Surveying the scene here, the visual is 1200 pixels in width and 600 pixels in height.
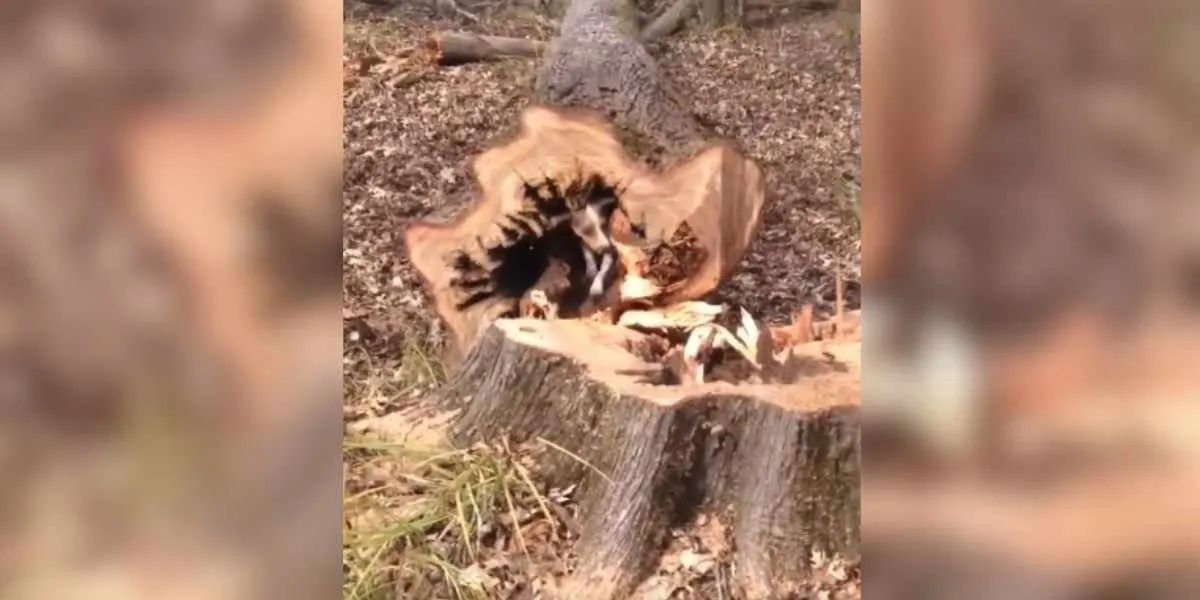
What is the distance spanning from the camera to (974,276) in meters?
1.71

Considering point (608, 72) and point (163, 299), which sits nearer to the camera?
point (163, 299)

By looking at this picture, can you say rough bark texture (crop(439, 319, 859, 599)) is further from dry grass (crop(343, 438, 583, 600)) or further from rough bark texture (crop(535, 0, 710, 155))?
rough bark texture (crop(535, 0, 710, 155))

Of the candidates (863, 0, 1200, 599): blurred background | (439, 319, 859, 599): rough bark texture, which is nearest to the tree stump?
(439, 319, 859, 599): rough bark texture

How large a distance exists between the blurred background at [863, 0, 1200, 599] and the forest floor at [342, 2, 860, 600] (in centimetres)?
8

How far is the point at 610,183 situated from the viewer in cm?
167

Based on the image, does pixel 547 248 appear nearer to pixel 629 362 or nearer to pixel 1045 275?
pixel 629 362

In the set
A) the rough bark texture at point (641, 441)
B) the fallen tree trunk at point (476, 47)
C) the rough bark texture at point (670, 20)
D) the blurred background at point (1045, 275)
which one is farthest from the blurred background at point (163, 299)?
the blurred background at point (1045, 275)

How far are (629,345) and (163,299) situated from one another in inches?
27.7

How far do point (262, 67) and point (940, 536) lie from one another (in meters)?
1.31

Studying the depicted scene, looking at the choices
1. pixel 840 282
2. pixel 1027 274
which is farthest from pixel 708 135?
pixel 1027 274

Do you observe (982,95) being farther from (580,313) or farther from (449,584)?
(449,584)

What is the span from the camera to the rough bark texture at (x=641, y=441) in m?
1.62

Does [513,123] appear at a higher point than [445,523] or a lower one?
higher

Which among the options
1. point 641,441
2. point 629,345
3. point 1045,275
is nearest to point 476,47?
point 629,345
